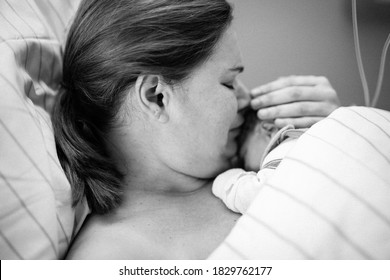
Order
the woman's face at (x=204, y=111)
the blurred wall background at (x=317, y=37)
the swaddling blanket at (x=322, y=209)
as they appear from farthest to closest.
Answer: the blurred wall background at (x=317, y=37), the woman's face at (x=204, y=111), the swaddling blanket at (x=322, y=209)

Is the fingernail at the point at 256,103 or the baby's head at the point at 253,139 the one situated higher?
the fingernail at the point at 256,103

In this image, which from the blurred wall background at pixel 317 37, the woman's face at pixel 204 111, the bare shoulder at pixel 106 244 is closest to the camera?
the bare shoulder at pixel 106 244

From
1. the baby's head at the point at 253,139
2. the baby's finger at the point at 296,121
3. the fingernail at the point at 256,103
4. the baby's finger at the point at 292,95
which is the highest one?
the baby's finger at the point at 292,95

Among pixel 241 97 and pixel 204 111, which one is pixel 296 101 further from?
pixel 204 111

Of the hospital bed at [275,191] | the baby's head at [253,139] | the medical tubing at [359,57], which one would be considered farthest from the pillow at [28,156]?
the medical tubing at [359,57]

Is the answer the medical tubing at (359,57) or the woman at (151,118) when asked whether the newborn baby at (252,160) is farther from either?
the medical tubing at (359,57)

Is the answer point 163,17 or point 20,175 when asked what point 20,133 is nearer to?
Result: point 20,175

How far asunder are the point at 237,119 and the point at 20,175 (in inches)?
21.7

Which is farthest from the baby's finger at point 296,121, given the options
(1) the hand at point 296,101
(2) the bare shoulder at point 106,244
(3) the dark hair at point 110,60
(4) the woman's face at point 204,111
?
(2) the bare shoulder at point 106,244

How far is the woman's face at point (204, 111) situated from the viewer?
0.80 m

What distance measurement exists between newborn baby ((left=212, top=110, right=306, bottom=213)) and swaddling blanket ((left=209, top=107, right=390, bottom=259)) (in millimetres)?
115

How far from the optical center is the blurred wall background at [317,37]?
3.00ft

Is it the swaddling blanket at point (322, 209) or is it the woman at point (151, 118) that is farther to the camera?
the woman at point (151, 118)

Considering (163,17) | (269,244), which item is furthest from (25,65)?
(269,244)
